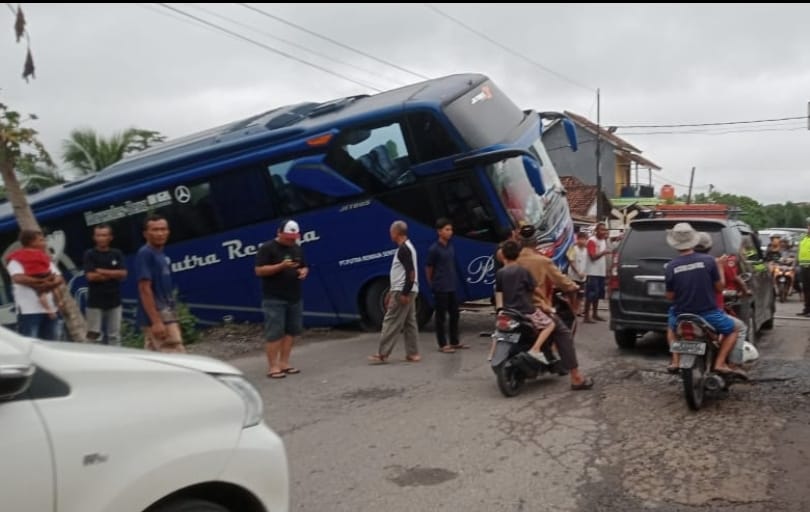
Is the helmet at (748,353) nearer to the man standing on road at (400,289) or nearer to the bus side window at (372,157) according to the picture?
the man standing on road at (400,289)

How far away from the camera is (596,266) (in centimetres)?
1234

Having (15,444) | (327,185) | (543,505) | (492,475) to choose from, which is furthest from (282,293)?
(15,444)

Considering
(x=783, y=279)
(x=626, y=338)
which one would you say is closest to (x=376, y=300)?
(x=626, y=338)

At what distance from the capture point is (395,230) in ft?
29.2

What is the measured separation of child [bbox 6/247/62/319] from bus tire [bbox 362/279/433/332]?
481 centimetres

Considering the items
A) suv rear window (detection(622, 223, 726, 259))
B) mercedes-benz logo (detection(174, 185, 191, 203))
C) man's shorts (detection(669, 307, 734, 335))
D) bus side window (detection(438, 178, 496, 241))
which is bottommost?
man's shorts (detection(669, 307, 734, 335))

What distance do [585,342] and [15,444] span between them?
886 cm

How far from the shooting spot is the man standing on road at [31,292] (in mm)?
7652

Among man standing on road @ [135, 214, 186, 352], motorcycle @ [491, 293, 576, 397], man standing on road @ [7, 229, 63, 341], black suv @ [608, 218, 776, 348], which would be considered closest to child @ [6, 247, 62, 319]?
man standing on road @ [7, 229, 63, 341]

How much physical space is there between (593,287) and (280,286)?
19.5ft

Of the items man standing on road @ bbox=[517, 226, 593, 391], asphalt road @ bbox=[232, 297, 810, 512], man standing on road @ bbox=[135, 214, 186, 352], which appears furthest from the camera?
man standing on road @ bbox=[517, 226, 593, 391]

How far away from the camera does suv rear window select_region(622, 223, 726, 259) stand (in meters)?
9.08

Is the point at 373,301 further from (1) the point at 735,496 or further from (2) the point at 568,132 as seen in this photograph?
(1) the point at 735,496

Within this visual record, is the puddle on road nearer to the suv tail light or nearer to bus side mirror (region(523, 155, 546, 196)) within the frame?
the suv tail light
